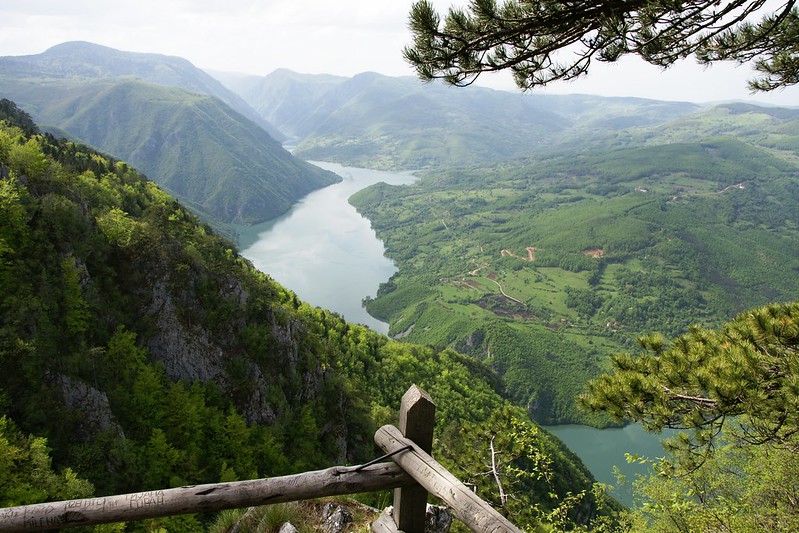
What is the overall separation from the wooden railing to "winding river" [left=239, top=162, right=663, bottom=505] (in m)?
64.0

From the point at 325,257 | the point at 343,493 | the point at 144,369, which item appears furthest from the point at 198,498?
the point at 325,257

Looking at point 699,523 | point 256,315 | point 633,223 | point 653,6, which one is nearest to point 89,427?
point 256,315

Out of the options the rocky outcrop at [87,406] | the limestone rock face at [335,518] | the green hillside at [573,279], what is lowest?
the green hillside at [573,279]

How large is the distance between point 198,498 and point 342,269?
4919 inches

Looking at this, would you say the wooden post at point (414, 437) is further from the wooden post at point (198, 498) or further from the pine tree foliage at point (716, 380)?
the pine tree foliage at point (716, 380)

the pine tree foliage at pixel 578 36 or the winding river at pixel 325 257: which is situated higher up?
the pine tree foliage at pixel 578 36

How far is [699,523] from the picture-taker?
9469 mm

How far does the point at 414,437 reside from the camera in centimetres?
355

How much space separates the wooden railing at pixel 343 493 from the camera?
10.1ft

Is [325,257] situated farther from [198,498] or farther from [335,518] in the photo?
[198,498]

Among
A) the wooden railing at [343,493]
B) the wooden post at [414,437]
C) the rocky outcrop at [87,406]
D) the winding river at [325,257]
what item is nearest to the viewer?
the wooden railing at [343,493]

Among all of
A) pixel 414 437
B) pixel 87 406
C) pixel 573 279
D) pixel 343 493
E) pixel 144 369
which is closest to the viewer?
pixel 343 493

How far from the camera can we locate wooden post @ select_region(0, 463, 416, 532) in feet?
10.2

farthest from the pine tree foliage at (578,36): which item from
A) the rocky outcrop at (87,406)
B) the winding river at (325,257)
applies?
the winding river at (325,257)
